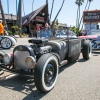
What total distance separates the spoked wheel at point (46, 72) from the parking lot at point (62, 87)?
153mm

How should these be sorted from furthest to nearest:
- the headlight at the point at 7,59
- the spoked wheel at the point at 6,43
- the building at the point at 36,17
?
the building at the point at 36,17
the spoked wheel at the point at 6,43
the headlight at the point at 7,59

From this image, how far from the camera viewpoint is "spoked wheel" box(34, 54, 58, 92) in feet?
11.2

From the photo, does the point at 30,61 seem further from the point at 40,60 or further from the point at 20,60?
the point at 20,60

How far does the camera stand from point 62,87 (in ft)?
13.0

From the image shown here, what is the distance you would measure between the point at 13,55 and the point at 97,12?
23.5m

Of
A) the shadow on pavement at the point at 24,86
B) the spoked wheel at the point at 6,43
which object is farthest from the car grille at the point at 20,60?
the spoked wheel at the point at 6,43

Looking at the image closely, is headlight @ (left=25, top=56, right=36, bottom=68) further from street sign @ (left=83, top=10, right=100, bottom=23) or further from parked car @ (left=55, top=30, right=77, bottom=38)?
street sign @ (left=83, top=10, right=100, bottom=23)

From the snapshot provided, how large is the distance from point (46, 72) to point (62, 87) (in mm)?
569

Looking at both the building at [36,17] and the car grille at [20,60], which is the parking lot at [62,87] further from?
the building at [36,17]

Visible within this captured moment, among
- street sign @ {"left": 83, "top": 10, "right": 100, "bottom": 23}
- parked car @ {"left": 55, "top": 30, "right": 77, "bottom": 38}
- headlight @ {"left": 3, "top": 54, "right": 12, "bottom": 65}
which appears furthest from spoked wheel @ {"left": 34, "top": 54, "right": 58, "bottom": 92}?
street sign @ {"left": 83, "top": 10, "right": 100, "bottom": 23}

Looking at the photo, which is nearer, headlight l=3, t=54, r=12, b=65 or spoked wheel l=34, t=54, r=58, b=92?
spoked wheel l=34, t=54, r=58, b=92

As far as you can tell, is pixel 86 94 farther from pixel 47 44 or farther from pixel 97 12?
pixel 97 12

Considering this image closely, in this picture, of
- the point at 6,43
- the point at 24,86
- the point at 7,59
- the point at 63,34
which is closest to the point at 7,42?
the point at 6,43

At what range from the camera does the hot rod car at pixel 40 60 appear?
3.51 metres
